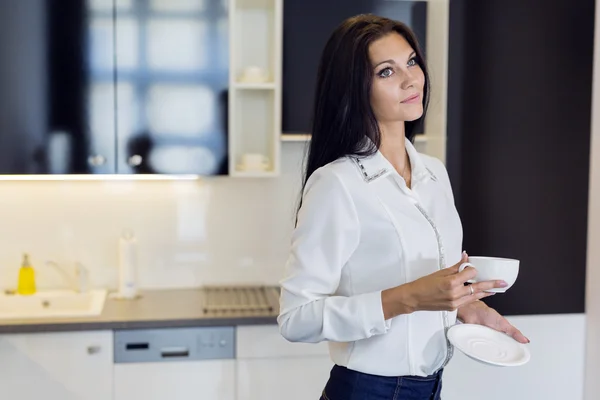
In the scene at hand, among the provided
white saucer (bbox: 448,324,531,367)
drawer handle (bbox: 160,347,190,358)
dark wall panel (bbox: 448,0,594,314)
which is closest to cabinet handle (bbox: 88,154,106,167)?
drawer handle (bbox: 160,347,190,358)

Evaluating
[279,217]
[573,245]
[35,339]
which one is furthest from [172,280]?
[573,245]

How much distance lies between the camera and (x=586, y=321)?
3.03 meters

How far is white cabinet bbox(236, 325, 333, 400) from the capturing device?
2.63 m

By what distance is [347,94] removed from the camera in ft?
4.84

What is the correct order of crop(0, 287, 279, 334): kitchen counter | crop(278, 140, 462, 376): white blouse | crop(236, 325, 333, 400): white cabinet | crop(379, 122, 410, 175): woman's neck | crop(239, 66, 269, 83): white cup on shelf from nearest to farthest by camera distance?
crop(278, 140, 462, 376): white blouse
crop(379, 122, 410, 175): woman's neck
crop(0, 287, 279, 334): kitchen counter
crop(236, 325, 333, 400): white cabinet
crop(239, 66, 269, 83): white cup on shelf

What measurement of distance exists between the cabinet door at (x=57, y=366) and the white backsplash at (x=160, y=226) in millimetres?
585

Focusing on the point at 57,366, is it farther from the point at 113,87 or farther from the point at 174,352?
the point at 113,87

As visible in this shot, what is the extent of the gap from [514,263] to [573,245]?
5.49 feet

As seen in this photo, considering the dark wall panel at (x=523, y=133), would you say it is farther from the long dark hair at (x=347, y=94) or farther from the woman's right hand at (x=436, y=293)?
the woman's right hand at (x=436, y=293)

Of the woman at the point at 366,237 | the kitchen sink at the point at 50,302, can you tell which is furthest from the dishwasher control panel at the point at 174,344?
the woman at the point at 366,237

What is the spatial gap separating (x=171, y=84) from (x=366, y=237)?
1.53m

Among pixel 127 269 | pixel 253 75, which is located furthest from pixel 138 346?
pixel 253 75

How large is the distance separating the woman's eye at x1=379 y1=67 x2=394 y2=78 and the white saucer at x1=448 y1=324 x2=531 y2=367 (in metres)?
0.53

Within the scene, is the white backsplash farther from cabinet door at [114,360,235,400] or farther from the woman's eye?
the woman's eye
